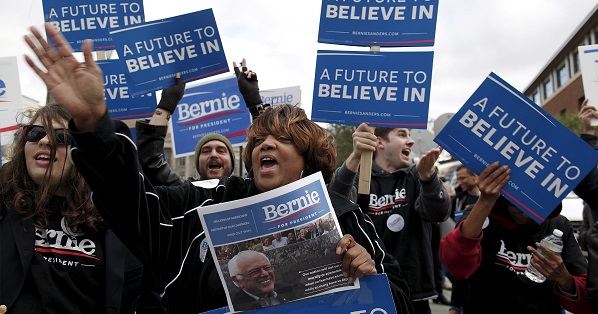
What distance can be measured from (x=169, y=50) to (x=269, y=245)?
273 cm

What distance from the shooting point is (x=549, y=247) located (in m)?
3.00

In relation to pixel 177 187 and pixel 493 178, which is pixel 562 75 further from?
pixel 177 187

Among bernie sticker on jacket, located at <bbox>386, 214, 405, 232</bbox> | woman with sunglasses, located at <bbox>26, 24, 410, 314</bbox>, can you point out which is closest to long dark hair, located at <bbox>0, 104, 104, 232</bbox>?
woman with sunglasses, located at <bbox>26, 24, 410, 314</bbox>

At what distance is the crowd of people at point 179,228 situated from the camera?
1.60 meters

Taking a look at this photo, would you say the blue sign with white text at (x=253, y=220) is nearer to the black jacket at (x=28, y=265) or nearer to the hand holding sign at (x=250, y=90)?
the black jacket at (x=28, y=265)

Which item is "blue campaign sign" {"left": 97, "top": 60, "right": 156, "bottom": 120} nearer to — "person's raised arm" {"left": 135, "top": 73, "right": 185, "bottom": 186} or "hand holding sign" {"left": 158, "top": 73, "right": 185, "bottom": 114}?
"hand holding sign" {"left": 158, "top": 73, "right": 185, "bottom": 114}

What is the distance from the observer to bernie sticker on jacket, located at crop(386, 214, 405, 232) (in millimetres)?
4035

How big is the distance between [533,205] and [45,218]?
2143mm

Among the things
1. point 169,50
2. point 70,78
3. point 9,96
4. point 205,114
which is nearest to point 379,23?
point 169,50

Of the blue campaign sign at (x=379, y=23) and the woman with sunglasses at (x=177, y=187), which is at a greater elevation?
the blue campaign sign at (x=379, y=23)

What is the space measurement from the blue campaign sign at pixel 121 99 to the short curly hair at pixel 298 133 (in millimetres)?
2397

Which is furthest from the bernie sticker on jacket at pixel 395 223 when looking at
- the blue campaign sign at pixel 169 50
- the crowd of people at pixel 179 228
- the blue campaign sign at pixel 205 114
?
the blue campaign sign at pixel 205 114

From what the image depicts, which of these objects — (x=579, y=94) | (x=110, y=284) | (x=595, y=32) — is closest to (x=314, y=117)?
(x=110, y=284)

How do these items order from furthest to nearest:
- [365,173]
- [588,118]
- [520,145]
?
[588,118] → [365,173] → [520,145]
